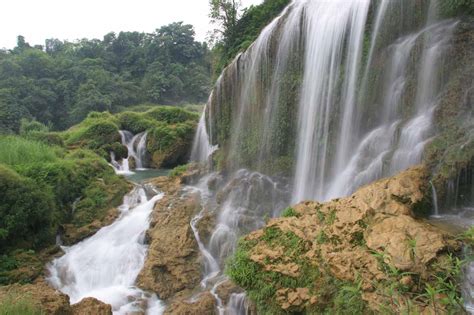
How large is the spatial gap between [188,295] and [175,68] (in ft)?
160

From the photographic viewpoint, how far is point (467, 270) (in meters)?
4.25

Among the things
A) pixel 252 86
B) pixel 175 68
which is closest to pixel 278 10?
pixel 252 86

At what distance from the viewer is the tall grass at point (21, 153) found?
38.5ft

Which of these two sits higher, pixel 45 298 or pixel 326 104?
pixel 326 104

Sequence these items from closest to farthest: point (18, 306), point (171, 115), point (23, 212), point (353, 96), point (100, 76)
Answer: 1. point (18, 306)
2. point (23, 212)
3. point (353, 96)
4. point (171, 115)
5. point (100, 76)

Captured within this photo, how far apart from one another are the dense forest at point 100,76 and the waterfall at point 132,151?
13.3 meters

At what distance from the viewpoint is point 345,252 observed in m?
4.92

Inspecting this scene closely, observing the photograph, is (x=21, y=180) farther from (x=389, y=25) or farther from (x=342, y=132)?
(x=389, y=25)

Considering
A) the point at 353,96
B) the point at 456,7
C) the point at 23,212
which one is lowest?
the point at 23,212

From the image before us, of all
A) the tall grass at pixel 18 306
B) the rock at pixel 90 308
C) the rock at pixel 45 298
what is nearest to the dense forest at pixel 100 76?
the rock at pixel 45 298

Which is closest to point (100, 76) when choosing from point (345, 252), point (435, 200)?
point (435, 200)

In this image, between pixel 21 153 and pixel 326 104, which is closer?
pixel 326 104

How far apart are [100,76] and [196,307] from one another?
4419 centimetres

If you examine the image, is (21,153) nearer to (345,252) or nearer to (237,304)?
(237,304)
